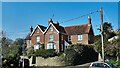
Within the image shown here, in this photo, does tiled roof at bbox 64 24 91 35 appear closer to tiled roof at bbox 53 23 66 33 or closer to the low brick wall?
tiled roof at bbox 53 23 66 33

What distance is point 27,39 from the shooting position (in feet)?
217

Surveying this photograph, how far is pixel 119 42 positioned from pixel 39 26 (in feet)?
82.7

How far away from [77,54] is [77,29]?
15.2 meters

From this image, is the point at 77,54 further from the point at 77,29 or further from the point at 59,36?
the point at 77,29

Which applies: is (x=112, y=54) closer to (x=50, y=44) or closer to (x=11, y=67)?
(x=11, y=67)

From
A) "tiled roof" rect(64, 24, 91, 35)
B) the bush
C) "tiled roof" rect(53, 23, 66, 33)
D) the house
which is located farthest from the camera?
"tiled roof" rect(64, 24, 91, 35)

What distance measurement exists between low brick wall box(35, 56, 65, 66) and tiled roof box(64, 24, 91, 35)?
1283cm

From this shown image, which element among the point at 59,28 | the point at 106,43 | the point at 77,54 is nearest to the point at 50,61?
the point at 77,54

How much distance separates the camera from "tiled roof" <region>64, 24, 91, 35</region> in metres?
58.2

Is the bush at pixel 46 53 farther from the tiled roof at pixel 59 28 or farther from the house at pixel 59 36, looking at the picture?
the tiled roof at pixel 59 28

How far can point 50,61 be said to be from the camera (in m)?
47.9

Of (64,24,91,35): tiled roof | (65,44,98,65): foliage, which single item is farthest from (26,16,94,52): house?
(65,44,98,65): foliage

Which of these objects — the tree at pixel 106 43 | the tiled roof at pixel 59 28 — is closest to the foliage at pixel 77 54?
the tree at pixel 106 43

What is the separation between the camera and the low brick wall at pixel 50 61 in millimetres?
Answer: 46169
